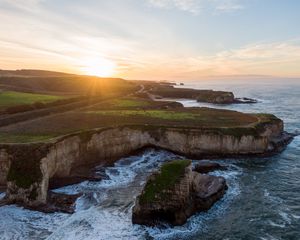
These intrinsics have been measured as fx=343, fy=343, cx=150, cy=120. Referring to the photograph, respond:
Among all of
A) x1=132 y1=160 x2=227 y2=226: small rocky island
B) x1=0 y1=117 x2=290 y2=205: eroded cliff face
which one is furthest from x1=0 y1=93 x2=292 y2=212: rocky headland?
x1=132 y1=160 x2=227 y2=226: small rocky island

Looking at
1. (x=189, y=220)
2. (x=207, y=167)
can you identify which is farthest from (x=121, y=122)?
(x=189, y=220)

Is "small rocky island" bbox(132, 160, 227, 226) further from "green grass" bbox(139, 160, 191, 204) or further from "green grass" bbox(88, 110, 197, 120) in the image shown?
"green grass" bbox(88, 110, 197, 120)

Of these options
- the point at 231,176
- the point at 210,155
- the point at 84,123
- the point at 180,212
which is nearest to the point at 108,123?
the point at 84,123

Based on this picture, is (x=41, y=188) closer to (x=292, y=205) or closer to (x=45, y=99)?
(x=292, y=205)

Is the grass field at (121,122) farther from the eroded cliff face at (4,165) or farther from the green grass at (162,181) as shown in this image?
the green grass at (162,181)

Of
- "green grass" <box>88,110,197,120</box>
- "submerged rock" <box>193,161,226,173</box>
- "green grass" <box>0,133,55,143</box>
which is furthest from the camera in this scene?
"green grass" <box>88,110,197,120</box>

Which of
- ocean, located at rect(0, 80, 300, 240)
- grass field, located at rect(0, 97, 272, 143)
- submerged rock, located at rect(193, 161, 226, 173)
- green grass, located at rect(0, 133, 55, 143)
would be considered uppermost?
grass field, located at rect(0, 97, 272, 143)

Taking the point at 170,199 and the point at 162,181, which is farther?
the point at 162,181

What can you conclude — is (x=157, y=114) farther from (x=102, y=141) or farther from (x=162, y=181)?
(x=162, y=181)

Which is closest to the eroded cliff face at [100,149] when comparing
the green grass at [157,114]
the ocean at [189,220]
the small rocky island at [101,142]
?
the small rocky island at [101,142]
